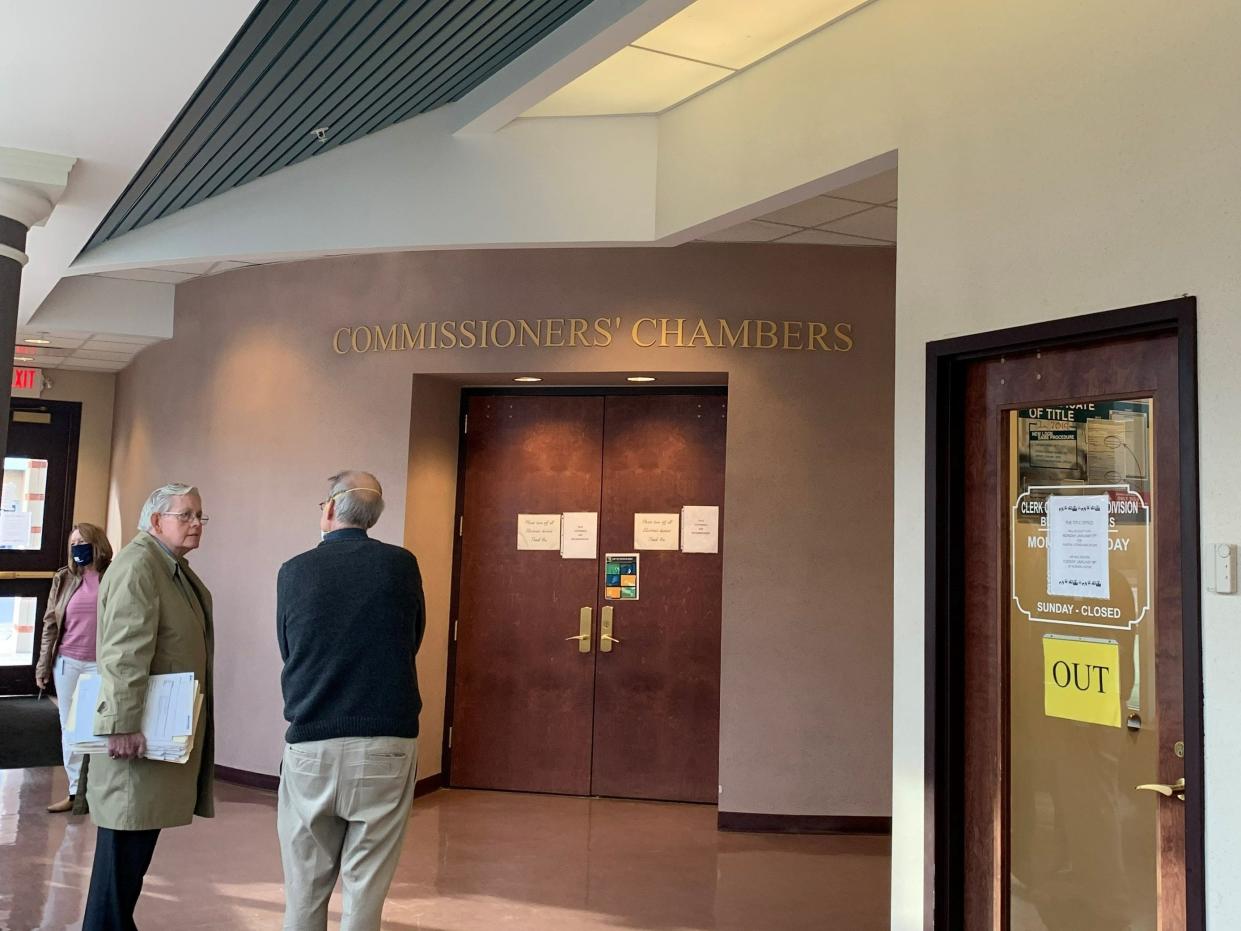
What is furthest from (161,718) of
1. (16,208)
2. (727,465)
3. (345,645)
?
(727,465)

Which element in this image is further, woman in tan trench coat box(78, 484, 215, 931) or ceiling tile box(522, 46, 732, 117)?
ceiling tile box(522, 46, 732, 117)

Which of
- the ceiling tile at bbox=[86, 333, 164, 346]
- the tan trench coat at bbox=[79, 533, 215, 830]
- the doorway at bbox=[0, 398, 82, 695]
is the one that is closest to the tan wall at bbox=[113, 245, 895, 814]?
the ceiling tile at bbox=[86, 333, 164, 346]

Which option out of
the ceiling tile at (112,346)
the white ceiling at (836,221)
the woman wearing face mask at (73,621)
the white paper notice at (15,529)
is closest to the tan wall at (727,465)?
the white ceiling at (836,221)

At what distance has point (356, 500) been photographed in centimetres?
331

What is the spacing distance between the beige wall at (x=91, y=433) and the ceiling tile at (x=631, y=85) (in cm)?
721

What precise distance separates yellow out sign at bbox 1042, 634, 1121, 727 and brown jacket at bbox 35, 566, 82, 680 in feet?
17.4

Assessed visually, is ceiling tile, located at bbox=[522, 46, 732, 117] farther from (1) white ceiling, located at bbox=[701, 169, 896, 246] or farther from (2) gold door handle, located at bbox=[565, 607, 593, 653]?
(2) gold door handle, located at bbox=[565, 607, 593, 653]

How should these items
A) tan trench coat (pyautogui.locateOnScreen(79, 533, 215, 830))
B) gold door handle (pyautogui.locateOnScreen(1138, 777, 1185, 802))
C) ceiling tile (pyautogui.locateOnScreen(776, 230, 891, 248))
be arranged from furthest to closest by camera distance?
ceiling tile (pyautogui.locateOnScreen(776, 230, 891, 248))
tan trench coat (pyautogui.locateOnScreen(79, 533, 215, 830))
gold door handle (pyautogui.locateOnScreen(1138, 777, 1185, 802))

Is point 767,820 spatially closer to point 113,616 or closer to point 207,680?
point 207,680

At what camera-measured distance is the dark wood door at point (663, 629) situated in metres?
6.92

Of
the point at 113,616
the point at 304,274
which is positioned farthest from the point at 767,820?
the point at 304,274

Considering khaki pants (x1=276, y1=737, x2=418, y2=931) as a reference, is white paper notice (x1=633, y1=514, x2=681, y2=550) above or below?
above

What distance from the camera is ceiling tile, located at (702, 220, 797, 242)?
20.1 ft

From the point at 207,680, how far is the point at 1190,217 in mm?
3516
